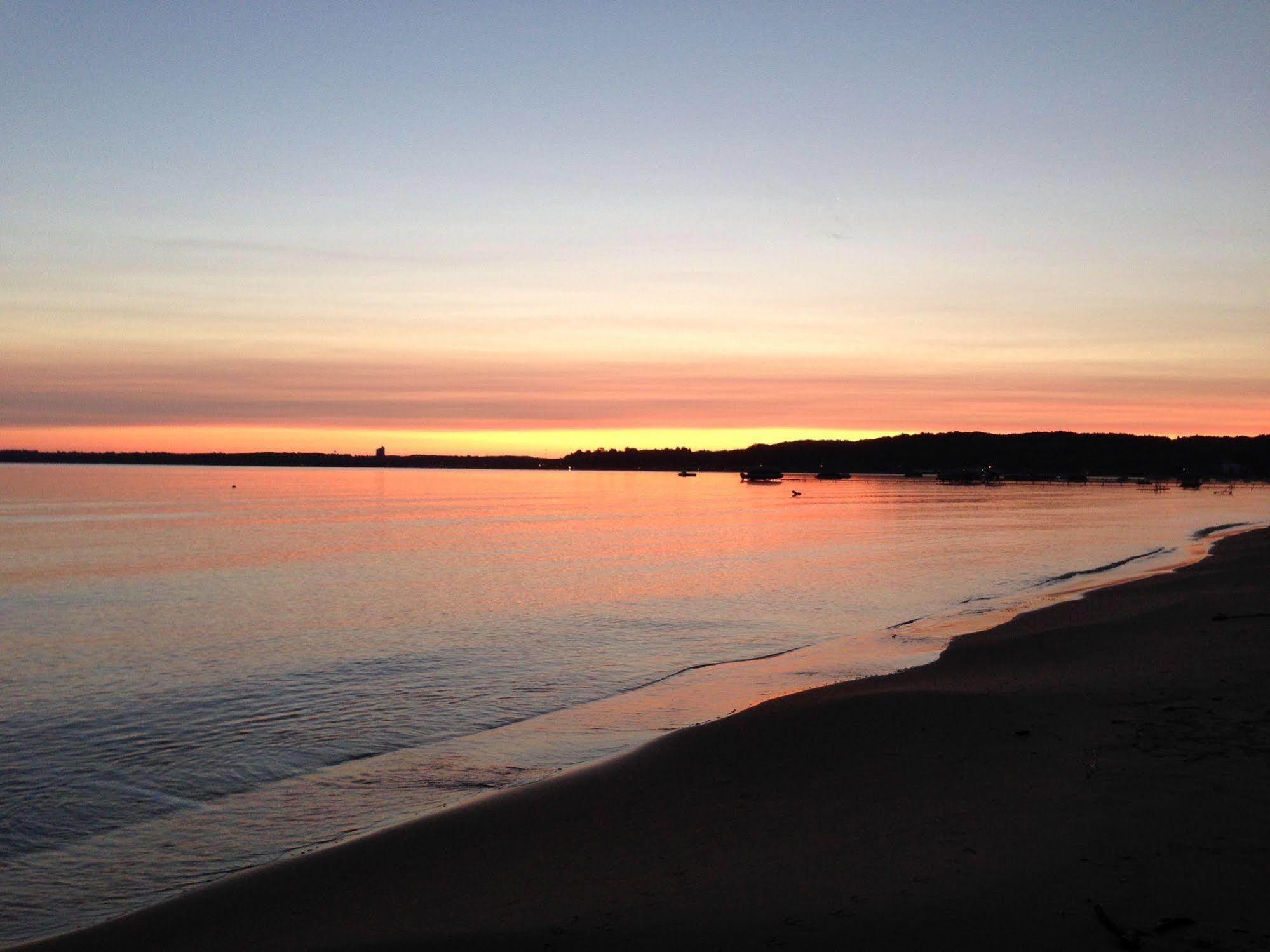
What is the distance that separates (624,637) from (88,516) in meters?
72.2

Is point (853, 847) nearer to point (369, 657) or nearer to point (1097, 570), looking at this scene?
point (369, 657)

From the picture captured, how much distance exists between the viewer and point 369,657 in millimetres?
20531

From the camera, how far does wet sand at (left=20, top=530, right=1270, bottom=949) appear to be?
6.01 m

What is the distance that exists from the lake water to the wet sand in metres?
1.53

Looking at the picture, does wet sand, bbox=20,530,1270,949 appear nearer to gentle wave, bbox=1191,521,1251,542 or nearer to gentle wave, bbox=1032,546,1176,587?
gentle wave, bbox=1032,546,1176,587

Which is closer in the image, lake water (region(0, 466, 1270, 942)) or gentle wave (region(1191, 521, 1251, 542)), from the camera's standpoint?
lake water (region(0, 466, 1270, 942))

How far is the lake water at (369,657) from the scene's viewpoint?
1040cm

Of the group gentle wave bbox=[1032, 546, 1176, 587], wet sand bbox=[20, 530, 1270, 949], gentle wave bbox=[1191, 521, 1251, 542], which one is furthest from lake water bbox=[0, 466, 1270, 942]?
wet sand bbox=[20, 530, 1270, 949]

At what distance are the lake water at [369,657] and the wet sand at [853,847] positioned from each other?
1.53 m

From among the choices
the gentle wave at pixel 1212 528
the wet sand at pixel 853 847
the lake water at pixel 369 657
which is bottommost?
the lake water at pixel 369 657

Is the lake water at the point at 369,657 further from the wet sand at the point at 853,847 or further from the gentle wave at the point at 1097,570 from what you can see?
the wet sand at the point at 853,847

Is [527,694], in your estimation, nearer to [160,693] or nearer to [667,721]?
[667,721]

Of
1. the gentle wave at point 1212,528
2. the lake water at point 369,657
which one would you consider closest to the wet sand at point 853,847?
the lake water at point 369,657

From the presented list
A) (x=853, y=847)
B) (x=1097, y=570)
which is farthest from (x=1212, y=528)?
(x=853, y=847)
